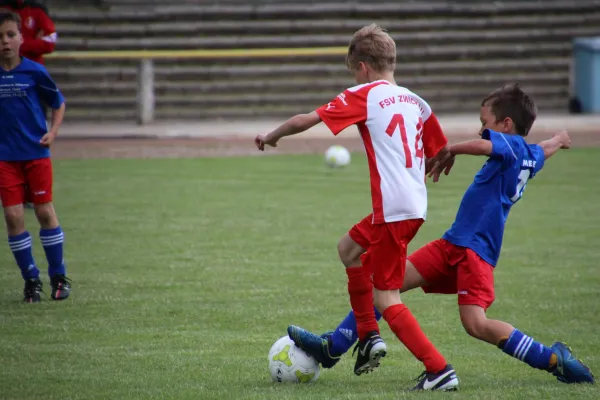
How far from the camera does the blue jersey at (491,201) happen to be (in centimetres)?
474

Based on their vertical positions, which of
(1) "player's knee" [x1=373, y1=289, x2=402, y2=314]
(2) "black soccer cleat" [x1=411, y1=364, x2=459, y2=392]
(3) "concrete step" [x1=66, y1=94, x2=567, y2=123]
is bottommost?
(3) "concrete step" [x1=66, y1=94, x2=567, y2=123]

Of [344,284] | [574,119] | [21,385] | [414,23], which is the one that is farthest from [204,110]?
[21,385]

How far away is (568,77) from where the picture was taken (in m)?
21.1

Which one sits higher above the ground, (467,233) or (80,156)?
(467,233)

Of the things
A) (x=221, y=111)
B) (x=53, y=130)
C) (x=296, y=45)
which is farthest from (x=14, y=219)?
(x=296, y=45)

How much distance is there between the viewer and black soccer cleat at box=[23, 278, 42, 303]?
22.1 ft

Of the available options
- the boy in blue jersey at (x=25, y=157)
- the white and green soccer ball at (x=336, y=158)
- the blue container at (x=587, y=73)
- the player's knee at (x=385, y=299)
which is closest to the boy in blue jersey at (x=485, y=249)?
the player's knee at (x=385, y=299)

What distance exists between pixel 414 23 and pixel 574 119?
420cm

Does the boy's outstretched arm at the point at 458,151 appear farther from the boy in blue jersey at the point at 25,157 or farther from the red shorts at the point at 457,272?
the boy in blue jersey at the point at 25,157

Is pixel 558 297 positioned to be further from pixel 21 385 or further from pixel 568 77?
pixel 568 77

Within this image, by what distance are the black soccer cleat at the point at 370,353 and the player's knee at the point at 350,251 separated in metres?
0.36

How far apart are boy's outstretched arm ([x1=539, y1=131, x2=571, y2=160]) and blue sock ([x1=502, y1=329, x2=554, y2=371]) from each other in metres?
0.91

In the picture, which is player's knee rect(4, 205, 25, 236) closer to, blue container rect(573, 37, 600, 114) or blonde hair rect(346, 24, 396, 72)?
blonde hair rect(346, 24, 396, 72)

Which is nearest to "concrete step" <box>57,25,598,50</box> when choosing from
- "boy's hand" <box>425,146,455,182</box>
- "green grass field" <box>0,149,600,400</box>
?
"green grass field" <box>0,149,600,400</box>
